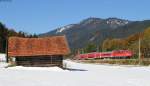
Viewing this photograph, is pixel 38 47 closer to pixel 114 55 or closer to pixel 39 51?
pixel 39 51

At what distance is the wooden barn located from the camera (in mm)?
64438

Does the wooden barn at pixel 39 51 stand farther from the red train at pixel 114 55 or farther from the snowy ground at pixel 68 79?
the red train at pixel 114 55

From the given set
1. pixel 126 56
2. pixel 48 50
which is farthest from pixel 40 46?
pixel 126 56

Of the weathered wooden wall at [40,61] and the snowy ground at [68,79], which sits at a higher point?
the weathered wooden wall at [40,61]

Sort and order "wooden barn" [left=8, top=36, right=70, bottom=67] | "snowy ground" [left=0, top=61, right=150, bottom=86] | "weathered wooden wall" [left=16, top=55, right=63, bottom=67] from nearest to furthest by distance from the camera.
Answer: "snowy ground" [left=0, top=61, right=150, bottom=86] < "wooden barn" [left=8, top=36, right=70, bottom=67] < "weathered wooden wall" [left=16, top=55, right=63, bottom=67]

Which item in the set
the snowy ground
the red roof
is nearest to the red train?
the red roof

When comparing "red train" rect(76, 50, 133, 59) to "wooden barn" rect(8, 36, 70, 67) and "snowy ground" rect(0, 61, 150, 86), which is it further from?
"snowy ground" rect(0, 61, 150, 86)

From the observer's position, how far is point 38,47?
65.6 meters

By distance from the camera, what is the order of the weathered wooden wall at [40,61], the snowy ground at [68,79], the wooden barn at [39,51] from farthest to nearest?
the weathered wooden wall at [40,61] → the wooden barn at [39,51] → the snowy ground at [68,79]

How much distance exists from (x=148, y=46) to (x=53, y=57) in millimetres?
74152

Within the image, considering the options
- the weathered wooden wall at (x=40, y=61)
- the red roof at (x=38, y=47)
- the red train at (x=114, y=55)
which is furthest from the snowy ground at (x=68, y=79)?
the red train at (x=114, y=55)

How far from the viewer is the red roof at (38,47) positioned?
6444 centimetres

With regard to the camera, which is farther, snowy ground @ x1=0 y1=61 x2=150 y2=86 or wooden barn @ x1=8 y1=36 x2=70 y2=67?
wooden barn @ x1=8 y1=36 x2=70 y2=67

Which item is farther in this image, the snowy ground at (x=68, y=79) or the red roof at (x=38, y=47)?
the red roof at (x=38, y=47)
